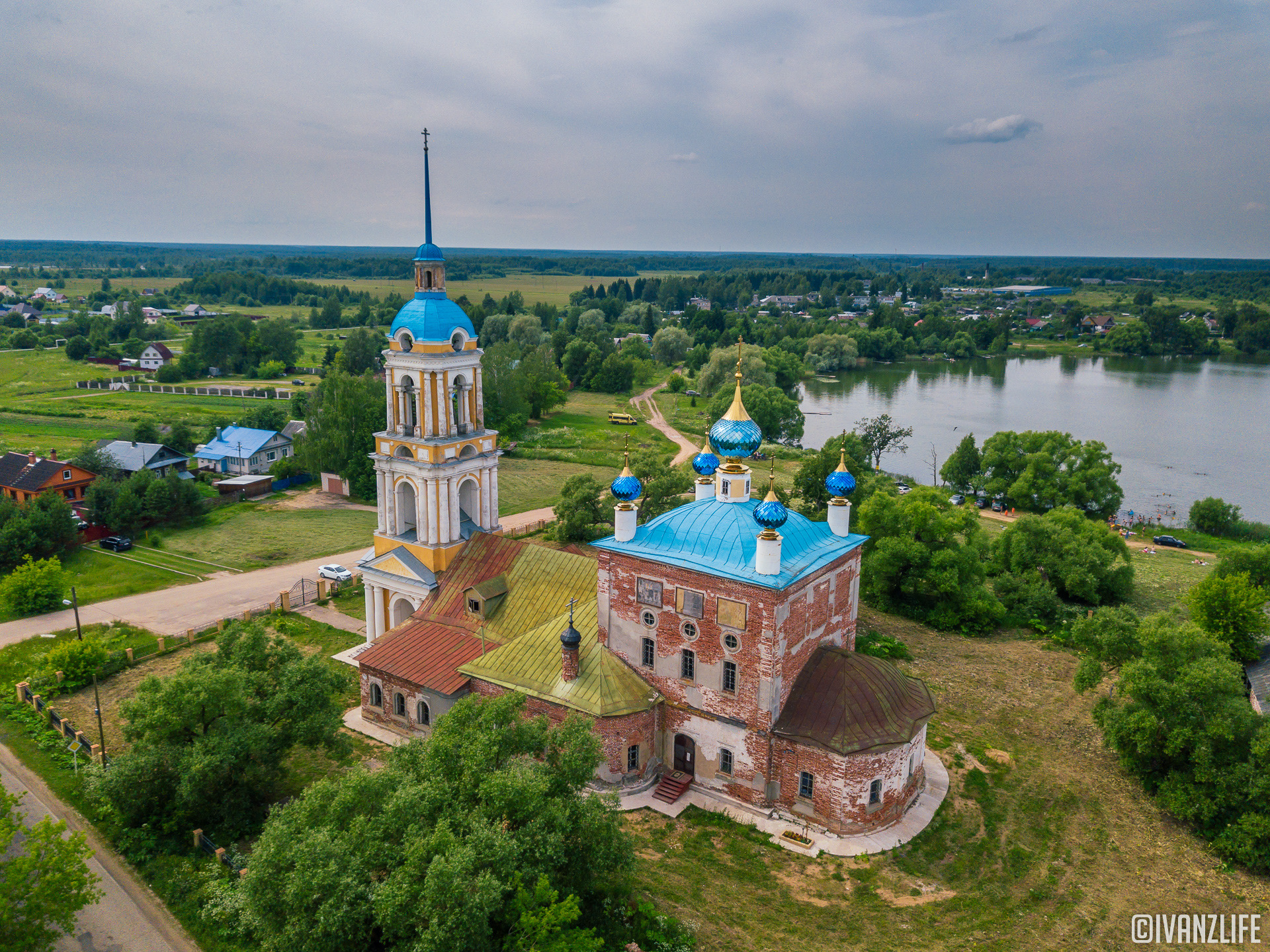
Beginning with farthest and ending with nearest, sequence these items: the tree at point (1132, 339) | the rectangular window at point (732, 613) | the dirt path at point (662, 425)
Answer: the tree at point (1132, 339) → the dirt path at point (662, 425) → the rectangular window at point (732, 613)

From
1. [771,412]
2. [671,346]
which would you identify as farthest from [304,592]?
[671,346]

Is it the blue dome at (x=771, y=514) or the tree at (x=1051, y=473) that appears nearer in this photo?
the blue dome at (x=771, y=514)

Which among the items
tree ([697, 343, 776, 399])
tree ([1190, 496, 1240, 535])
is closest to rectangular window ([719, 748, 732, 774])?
tree ([1190, 496, 1240, 535])

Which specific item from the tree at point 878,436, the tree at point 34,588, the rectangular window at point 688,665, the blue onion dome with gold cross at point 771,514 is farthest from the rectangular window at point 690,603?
the tree at point 878,436

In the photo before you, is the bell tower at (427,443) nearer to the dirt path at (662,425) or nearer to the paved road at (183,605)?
the paved road at (183,605)

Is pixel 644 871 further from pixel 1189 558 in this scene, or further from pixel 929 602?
pixel 1189 558

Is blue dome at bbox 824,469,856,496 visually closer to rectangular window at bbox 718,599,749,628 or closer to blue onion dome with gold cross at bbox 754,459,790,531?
blue onion dome with gold cross at bbox 754,459,790,531
